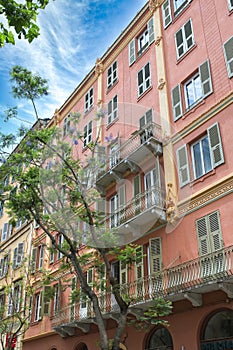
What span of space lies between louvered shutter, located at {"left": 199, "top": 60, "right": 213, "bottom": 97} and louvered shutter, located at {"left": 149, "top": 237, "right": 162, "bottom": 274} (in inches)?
241

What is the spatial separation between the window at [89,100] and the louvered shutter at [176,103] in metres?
8.66

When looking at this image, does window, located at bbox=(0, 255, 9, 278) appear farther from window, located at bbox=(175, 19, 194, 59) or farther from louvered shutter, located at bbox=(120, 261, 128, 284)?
window, located at bbox=(175, 19, 194, 59)

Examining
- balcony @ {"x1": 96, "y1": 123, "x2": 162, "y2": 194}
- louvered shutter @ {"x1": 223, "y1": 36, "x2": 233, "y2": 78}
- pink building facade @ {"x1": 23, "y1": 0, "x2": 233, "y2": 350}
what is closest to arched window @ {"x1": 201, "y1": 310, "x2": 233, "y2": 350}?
pink building facade @ {"x1": 23, "y1": 0, "x2": 233, "y2": 350}

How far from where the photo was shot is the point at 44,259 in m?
26.1

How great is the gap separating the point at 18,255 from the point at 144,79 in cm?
1629

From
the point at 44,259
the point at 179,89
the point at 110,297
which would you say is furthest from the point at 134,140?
the point at 44,259

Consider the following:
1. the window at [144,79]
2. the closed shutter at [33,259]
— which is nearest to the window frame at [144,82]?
the window at [144,79]

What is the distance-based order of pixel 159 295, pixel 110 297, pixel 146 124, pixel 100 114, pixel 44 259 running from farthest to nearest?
pixel 44 259
pixel 146 124
pixel 110 297
pixel 159 295
pixel 100 114

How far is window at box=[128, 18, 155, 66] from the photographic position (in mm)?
21578

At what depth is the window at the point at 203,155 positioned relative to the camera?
14563 millimetres

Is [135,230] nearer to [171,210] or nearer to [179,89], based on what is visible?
[171,210]

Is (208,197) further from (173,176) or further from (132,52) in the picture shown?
(132,52)

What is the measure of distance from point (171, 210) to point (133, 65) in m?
9.97

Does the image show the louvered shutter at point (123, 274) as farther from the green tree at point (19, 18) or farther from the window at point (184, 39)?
the green tree at point (19, 18)
